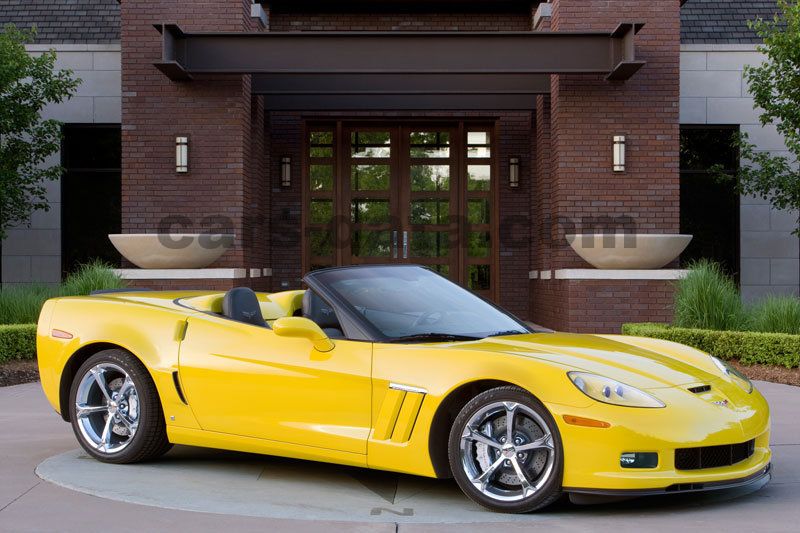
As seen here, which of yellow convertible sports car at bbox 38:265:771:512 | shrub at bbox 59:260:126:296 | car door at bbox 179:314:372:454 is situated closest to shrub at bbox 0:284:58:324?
shrub at bbox 59:260:126:296

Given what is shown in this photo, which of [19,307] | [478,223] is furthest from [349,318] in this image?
[478,223]

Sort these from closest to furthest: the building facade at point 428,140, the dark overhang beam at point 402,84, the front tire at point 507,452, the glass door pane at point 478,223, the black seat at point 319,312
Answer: the front tire at point 507,452 < the black seat at point 319,312 < the building facade at point 428,140 < the dark overhang beam at point 402,84 < the glass door pane at point 478,223

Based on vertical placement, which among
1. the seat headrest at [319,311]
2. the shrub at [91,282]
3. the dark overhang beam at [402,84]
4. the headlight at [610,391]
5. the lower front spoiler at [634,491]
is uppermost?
the dark overhang beam at [402,84]

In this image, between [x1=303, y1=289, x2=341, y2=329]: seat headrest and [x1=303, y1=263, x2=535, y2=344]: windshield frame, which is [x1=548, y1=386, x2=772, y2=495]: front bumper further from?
[x1=303, y1=289, x2=341, y2=329]: seat headrest

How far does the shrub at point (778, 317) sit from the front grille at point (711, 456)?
23.0 ft

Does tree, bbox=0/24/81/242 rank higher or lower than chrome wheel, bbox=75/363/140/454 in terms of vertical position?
higher

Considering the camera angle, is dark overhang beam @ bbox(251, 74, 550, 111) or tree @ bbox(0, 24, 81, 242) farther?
dark overhang beam @ bbox(251, 74, 550, 111)

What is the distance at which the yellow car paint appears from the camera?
15.0ft

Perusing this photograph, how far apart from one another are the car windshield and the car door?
31cm

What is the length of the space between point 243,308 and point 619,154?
1019 centimetres

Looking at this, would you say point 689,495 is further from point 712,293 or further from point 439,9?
point 439,9

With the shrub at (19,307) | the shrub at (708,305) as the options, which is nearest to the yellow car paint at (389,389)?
the shrub at (708,305)

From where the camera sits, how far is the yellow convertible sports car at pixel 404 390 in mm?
4617

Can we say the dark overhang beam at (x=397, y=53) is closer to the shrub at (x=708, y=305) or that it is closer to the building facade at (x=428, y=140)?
the building facade at (x=428, y=140)
